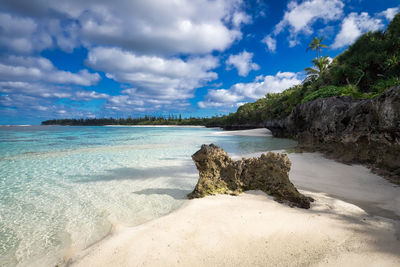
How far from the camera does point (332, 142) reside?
32.9ft

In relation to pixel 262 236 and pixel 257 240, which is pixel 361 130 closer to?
pixel 262 236

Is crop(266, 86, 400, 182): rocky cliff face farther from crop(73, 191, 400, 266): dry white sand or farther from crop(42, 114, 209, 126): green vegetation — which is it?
crop(42, 114, 209, 126): green vegetation

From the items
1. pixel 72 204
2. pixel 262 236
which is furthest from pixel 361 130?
pixel 72 204

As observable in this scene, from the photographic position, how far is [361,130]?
25.3 ft

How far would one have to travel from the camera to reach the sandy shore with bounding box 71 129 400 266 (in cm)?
256

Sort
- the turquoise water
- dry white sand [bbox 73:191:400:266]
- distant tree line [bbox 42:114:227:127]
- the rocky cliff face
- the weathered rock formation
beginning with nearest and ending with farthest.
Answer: dry white sand [bbox 73:191:400:266] < the turquoise water < the weathered rock formation < the rocky cliff face < distant tree line [bbox 42:114:227:127]

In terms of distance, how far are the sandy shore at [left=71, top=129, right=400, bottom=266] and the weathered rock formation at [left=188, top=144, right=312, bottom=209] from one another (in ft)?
1.58

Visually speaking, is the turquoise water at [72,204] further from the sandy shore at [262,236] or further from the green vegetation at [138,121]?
the green vegetation at [138,121]

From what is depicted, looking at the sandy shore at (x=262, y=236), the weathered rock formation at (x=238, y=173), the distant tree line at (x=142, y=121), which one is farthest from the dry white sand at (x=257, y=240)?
the distant tree line at (x=142, y=121)

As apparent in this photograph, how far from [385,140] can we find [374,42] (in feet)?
39.8

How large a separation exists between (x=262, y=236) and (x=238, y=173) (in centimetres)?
245

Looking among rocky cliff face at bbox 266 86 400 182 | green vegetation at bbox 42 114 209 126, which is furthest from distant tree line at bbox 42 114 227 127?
rocky cliff face at bbox 266 86 400 182

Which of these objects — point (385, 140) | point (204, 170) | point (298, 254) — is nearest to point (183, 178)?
point (204, 170)

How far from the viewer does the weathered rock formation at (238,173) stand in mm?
4828
